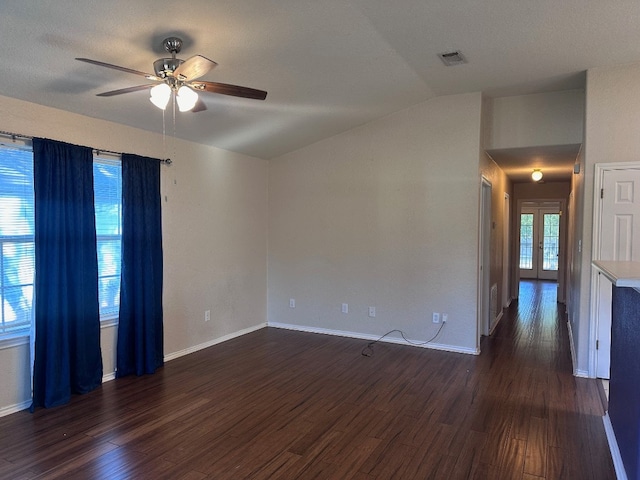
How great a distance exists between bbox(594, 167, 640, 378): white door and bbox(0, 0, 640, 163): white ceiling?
1.08 meters

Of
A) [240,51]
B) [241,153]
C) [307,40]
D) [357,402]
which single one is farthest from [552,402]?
[241,153]

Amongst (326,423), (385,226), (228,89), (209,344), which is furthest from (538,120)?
(209,344)

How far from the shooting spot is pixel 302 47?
3248 mm

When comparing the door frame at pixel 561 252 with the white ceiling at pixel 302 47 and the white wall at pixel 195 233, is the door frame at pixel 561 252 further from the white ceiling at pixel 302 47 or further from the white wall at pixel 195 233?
the white wall at pixel 195 233

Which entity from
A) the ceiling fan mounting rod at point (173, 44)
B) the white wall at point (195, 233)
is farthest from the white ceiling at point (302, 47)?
the white wall at point (195, 233)

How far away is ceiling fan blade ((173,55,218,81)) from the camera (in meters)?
2.35

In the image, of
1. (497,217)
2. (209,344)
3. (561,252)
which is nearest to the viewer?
(209,344)

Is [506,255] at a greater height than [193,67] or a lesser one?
lesser

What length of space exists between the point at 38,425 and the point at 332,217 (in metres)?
3.79

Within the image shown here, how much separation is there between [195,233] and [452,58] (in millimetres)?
3212

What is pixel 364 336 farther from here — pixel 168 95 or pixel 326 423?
pixel 168 95

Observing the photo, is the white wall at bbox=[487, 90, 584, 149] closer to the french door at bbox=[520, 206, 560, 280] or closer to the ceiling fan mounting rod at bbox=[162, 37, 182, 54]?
the ceiling fan mounting rod at bbox=[162, 37, 182, 54]

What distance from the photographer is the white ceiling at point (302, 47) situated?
2.55 m

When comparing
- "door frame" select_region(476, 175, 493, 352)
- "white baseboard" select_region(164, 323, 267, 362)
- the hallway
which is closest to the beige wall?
"door frame" select_region(476, 175, 493, 352)
